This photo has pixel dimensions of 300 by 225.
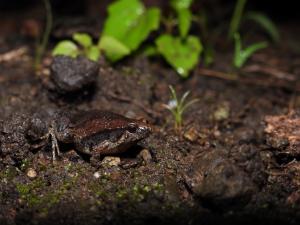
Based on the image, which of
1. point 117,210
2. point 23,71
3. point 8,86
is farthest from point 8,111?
point 117,210

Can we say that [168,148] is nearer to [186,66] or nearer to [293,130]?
[293,130]

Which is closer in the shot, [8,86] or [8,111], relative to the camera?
[8,111]

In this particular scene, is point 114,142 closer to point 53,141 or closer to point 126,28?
point 53,141

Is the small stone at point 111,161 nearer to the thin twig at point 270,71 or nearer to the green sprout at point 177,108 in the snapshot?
the green sprout at point 177,108

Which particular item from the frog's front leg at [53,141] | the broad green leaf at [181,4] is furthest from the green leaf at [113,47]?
the frog's front leg at [53,141]

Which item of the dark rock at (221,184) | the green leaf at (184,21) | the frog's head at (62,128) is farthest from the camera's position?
the green leaf at (184,21)

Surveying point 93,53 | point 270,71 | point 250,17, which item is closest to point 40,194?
point 93,53

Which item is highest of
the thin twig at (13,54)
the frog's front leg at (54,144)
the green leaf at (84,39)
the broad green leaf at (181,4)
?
the broad green leaf at (181,4)

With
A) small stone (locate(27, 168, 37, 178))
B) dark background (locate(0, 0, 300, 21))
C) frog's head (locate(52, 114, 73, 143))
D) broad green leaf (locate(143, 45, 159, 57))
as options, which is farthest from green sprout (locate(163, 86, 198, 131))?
dark background (locate(0, 0, 300, 21))
